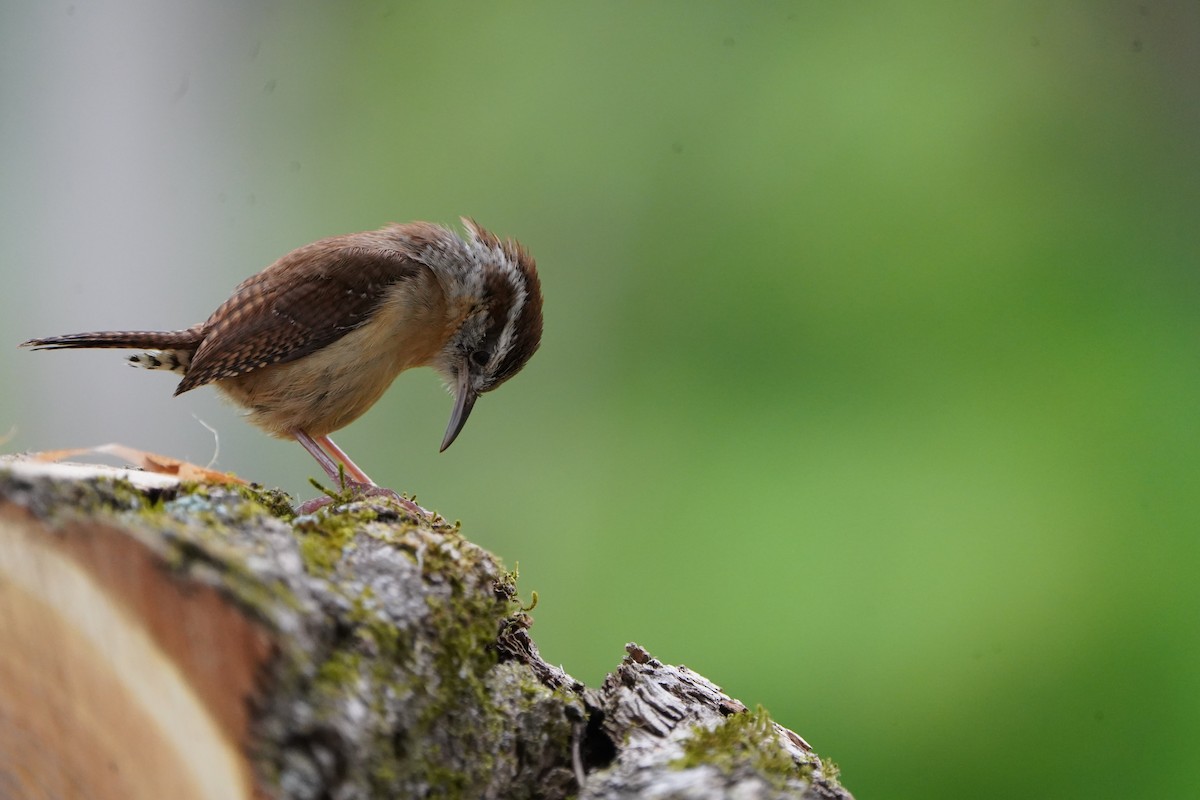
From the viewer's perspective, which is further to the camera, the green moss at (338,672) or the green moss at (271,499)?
the green moss at (271,499)

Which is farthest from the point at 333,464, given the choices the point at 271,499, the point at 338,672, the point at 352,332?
the point at 338,672

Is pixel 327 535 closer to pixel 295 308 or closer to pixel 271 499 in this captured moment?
pixel 271 499

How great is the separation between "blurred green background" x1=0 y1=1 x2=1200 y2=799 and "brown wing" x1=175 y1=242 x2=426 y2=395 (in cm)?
114

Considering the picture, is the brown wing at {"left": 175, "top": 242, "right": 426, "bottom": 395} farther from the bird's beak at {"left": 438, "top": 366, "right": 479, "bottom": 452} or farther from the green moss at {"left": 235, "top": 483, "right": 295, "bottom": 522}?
the green moss at {"left": 235, "top": 483, "right": 295, "bottom": 522}

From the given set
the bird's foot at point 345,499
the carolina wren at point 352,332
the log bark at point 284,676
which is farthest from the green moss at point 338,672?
the carolina wren at point 352,332

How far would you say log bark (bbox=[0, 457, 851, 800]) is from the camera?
2.71 ft

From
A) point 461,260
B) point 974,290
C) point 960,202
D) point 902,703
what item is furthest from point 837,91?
point 902,703

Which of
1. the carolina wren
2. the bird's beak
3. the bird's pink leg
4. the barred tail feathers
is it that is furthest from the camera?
the bird's beak

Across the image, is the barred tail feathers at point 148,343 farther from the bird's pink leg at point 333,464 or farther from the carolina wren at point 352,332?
the bird's pink leg at point 333,464

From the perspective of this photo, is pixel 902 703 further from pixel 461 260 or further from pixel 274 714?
pixel 274 714

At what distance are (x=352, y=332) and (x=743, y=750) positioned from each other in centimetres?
131

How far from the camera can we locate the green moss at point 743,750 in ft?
3.52

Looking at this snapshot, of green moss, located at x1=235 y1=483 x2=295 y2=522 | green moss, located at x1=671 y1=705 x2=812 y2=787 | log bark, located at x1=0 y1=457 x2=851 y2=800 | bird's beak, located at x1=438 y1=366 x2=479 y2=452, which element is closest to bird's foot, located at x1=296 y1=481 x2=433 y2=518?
green moss, located at x1=235 y1=483 x2=295 y2=522

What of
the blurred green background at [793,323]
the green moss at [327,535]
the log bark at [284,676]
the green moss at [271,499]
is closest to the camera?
the log bark at [284,676]
